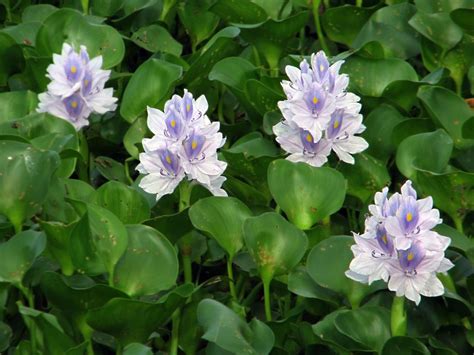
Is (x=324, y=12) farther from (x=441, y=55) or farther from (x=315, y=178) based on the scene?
(x=315, y=178)

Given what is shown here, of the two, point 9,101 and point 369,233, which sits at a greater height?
point 369,233

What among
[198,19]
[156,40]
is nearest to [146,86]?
[156,40]

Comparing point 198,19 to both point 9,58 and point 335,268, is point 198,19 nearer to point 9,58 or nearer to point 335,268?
point 9,58

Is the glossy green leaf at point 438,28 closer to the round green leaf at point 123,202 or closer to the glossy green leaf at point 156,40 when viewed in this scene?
the glossy green leaf at point 156,40

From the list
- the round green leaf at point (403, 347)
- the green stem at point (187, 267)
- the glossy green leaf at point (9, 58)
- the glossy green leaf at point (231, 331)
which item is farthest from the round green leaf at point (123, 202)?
the glossy green leaf at point (9, 58)

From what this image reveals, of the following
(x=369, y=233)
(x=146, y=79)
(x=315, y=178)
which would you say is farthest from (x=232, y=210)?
(x=146, y=79)

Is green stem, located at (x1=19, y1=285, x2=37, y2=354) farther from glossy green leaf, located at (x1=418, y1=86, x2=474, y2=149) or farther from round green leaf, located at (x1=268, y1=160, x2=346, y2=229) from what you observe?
glossy green leaf, located at (x1=418, y1=86, x2=474, y2=149)

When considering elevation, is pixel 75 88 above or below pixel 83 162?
above
